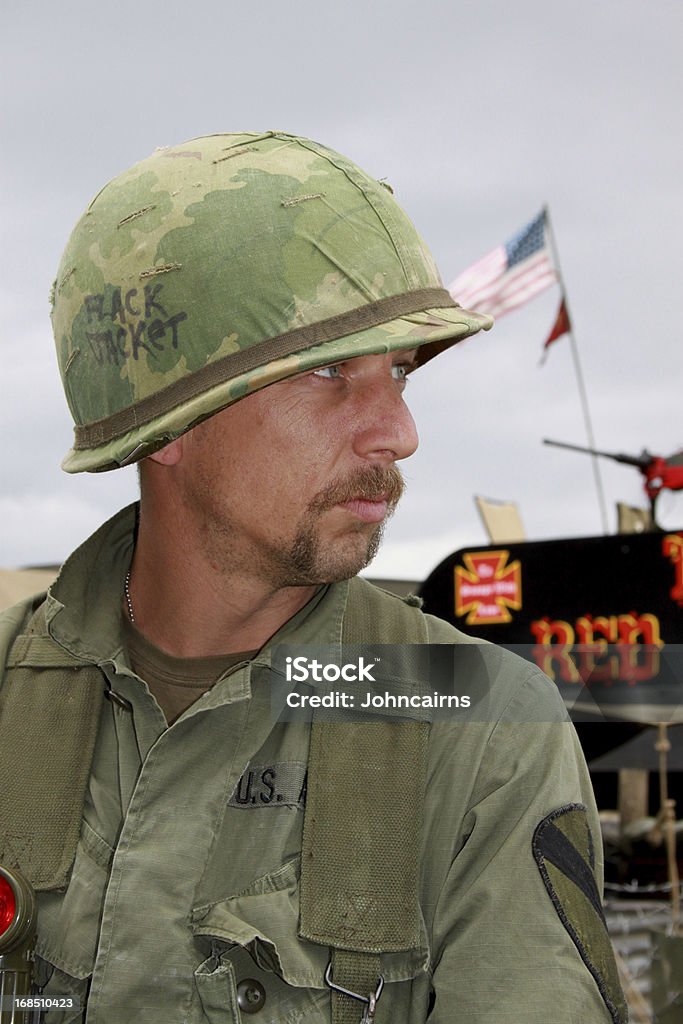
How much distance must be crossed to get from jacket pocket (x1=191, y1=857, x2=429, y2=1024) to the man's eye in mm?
1200

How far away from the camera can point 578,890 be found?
2.27 m

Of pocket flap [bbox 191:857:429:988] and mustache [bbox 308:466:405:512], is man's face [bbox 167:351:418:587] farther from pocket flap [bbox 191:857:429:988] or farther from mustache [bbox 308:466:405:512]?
pocket flap [bbox 191:857:429:988]

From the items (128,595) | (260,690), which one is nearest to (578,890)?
(260,690)

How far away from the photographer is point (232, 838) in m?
2.39

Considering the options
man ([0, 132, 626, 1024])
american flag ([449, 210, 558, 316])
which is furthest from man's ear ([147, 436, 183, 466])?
american flag ([449, 210, 558, 316])

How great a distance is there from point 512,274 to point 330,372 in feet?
55.0

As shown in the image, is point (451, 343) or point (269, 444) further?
point (451, 343)

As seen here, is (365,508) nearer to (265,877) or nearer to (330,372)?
(330,372)

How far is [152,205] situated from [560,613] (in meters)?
9.01

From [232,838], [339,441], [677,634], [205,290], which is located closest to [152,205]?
[205,290]

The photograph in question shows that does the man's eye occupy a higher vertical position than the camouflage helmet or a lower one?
lower

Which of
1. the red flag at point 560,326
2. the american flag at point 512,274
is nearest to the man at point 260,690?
the american flag at point 512,274

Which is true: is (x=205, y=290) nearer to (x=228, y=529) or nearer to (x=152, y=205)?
(x=152, y=205)

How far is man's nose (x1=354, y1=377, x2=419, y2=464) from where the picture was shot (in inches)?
100.0
